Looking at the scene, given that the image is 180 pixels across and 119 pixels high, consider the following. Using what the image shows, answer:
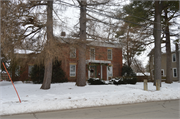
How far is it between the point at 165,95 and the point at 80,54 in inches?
272

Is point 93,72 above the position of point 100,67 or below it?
below

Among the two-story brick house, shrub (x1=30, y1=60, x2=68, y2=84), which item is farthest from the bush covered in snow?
shrub (x1=30, y1=60, x2=68, y2=84)

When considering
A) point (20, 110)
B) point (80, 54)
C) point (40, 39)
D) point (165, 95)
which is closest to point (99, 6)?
point (80, 54)

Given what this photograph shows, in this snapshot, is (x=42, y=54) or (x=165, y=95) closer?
(x=42, y=54)

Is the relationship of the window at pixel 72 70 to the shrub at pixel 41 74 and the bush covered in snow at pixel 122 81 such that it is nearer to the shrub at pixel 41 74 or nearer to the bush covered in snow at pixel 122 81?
the shrub at pixel 41 74

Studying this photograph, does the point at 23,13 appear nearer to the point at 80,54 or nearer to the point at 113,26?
the point at 80,54

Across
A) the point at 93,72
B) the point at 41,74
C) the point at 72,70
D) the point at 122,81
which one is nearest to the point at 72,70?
the point at 72,70

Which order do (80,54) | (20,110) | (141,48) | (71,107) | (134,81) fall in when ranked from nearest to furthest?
(20,110) < (71,107) < (80,54) < (134,81) < (141,48)

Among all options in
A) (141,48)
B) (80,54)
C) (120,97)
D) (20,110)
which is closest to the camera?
(20,110)

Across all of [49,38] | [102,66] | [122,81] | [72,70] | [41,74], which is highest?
[49,38]

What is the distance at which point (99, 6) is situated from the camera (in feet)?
41.6

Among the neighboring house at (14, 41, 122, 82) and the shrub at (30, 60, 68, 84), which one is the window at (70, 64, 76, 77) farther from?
the shrub at (30, 60, 68, 84)

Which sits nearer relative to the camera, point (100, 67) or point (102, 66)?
point (100, 67)

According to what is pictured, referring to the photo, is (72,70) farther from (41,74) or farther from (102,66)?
(41,74)
